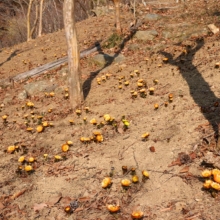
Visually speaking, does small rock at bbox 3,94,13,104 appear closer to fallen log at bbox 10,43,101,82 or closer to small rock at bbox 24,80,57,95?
small rock at bbox 24,80,57,95

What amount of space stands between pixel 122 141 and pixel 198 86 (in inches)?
133

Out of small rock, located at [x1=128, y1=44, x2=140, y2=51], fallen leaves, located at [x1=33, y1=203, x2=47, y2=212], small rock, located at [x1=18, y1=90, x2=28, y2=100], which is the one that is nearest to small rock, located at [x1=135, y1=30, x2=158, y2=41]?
small rock, located at [x1=128, y1=44, x2=140, y2=51]

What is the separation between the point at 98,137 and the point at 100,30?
497 inches

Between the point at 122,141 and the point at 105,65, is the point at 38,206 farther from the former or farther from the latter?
the point at 105,65

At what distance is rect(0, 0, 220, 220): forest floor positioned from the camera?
3840 millimetres

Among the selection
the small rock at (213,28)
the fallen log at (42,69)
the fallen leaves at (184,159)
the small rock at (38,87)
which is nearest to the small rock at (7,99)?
the small rock at (38,87)

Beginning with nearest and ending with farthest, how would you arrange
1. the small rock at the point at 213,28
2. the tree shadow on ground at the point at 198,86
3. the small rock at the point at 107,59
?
the tree shadow on ground at the point at 198,86 → the small rock at the point at 107,59 → the small rock at the point at 213,28

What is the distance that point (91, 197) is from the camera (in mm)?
4047

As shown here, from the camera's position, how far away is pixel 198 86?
24.2 feet

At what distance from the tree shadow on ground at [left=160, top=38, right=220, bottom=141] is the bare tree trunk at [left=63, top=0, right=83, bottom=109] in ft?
11.5

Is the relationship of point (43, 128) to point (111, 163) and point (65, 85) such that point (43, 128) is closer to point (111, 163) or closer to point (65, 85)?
point (111, 163)

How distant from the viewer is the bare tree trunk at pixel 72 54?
7211 millimetres

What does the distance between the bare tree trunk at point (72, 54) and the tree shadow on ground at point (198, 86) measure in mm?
3513

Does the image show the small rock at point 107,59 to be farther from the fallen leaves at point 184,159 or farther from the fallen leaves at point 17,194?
the fallen leaves at point 17,194
